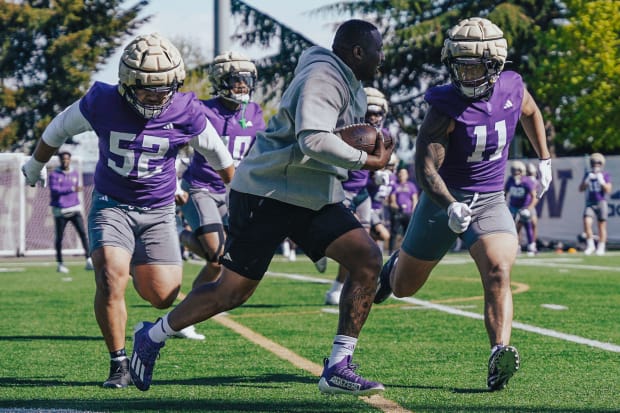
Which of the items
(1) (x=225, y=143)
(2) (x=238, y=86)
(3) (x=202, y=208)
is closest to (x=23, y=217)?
(3) (x=202, y=208)

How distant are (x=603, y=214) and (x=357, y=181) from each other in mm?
12525

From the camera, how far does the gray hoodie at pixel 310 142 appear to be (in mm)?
5168

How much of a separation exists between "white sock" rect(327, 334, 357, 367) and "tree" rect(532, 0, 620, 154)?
2685cm

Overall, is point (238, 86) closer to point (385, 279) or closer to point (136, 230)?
point (385, 279)

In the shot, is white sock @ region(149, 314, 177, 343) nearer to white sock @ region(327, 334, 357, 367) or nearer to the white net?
white sock @ region(327, 334, 357, 367)

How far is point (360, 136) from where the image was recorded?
5.38 m

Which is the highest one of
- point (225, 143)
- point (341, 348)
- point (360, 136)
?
point (360, 136)

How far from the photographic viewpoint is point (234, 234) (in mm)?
5695

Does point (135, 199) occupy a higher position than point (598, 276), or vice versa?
point (135, 199)

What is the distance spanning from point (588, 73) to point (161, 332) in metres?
27.7

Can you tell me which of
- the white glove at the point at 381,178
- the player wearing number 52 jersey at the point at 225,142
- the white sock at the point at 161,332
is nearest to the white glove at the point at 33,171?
the white sock at the point at 161,332

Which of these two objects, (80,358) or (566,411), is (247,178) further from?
(80,358)

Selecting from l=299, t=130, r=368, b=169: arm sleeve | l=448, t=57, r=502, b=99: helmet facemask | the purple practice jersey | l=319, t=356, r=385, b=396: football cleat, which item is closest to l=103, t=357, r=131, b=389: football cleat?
l=319, t=356, r=385, b=396: football cleat

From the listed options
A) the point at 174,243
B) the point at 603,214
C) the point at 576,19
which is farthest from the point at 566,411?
the point at 576,19
